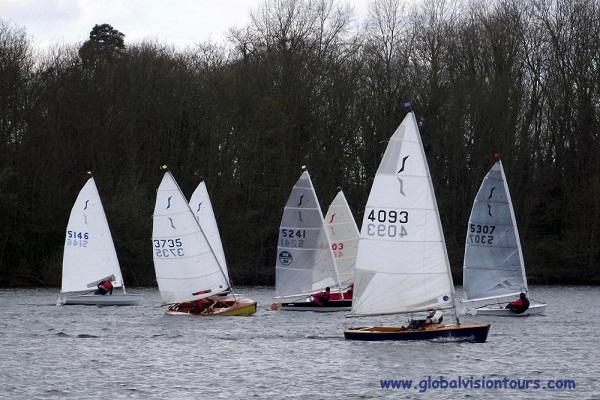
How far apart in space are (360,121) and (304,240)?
1016 inches

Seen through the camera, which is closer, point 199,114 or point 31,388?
point 31,388

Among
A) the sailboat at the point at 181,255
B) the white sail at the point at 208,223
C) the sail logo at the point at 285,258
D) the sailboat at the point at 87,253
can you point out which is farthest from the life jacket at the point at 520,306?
the sailboat at the point at 87,253

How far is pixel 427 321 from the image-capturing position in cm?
2984

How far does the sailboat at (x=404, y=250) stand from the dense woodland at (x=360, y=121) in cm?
3508

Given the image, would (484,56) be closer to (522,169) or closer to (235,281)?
(522,169)

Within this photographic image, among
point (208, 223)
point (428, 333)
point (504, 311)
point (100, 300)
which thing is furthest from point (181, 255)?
point (428, 333)

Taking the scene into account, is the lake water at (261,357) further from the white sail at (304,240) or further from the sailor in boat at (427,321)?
the white sail at (304,240)

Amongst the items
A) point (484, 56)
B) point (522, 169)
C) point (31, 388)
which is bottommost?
point (31, 388)

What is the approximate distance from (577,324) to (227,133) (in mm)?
30833

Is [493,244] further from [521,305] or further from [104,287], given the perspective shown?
[104,287]

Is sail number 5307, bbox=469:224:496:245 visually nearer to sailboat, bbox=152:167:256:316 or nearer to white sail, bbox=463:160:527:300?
white sail, bbox=463:160:527:300

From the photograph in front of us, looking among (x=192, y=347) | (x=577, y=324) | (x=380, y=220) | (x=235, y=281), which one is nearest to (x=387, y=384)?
(x=380, y=220)

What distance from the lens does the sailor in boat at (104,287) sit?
1874 inches

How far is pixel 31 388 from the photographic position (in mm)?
25234
